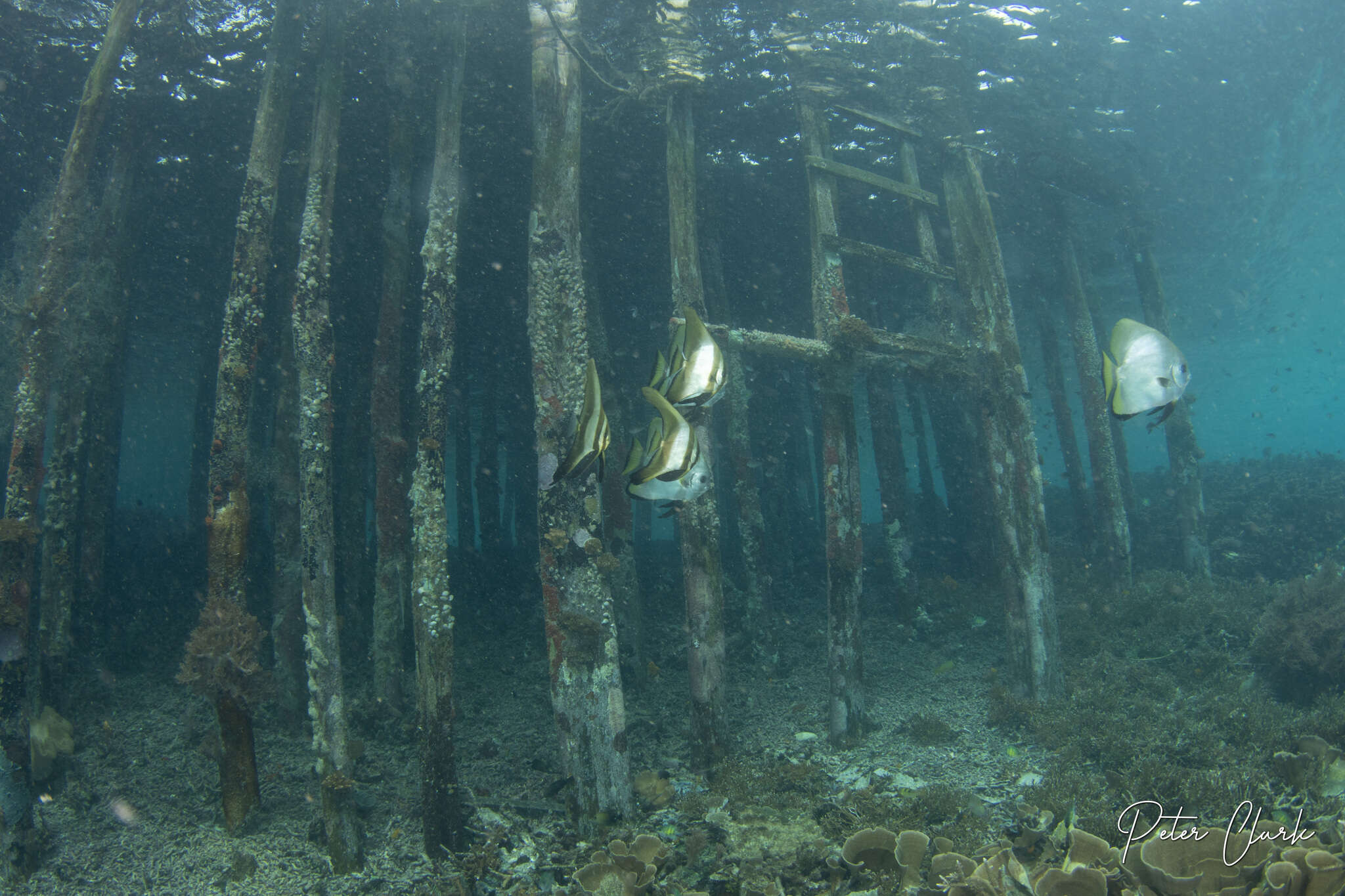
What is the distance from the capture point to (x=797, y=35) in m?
8.16

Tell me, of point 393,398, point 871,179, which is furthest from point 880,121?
point 393,398

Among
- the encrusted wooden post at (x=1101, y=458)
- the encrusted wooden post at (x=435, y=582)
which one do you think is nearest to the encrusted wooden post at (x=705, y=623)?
the encrusted wooden post at (x=435, y=582)

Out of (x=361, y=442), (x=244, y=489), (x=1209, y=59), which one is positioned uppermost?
(x=1209, y=59)

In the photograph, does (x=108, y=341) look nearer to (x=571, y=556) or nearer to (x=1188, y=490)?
(x=571, y=556)

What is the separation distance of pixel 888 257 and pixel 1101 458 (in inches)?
282

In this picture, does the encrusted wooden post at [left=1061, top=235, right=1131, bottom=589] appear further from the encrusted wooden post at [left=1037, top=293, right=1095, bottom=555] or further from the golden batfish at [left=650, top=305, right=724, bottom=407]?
the golden batfish at [left=650, top=305, right=724, bottom=407]

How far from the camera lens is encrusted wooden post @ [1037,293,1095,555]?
12875mm

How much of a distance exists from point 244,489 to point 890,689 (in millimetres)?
7366

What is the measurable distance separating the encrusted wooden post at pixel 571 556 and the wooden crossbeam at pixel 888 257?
3146mm

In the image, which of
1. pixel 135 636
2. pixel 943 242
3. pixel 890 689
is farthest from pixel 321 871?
pixel 943 242

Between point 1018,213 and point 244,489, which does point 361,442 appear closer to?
point 244,489

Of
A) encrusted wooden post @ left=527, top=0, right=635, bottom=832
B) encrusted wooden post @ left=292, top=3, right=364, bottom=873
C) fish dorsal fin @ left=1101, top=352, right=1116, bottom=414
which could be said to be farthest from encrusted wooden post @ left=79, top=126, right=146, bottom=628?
fish dorsal fin @ left=1101, top=352, right=1116, bottom=414

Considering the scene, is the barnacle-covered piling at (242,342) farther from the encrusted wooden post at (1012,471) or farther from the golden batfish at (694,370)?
the encrusted wooden post at (1012,471)

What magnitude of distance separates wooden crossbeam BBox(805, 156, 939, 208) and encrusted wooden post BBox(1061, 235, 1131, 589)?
17.2 ft
